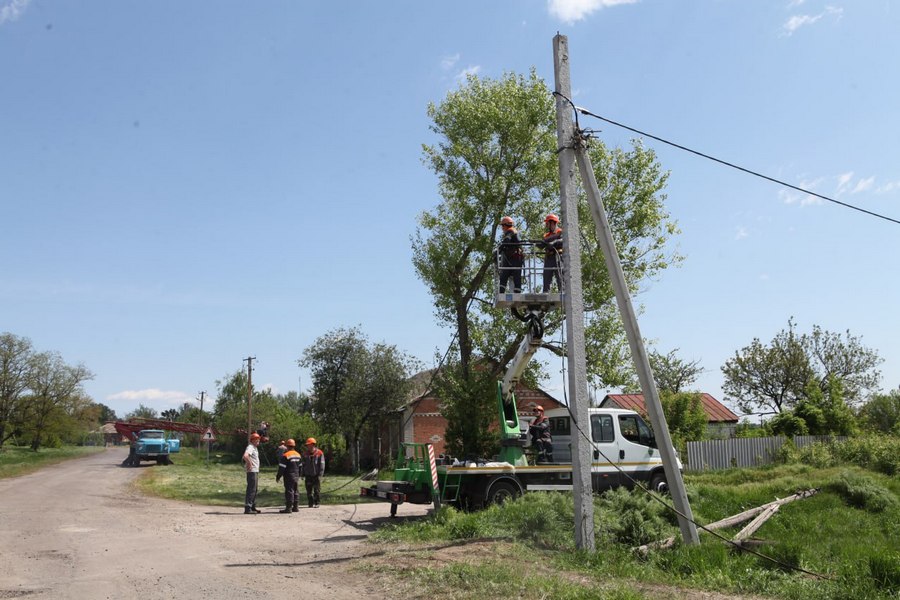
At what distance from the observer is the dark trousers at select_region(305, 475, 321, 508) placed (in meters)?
18.8

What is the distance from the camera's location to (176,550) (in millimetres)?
10820

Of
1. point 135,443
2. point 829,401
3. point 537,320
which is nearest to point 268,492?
point 537,320

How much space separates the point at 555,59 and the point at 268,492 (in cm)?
1805

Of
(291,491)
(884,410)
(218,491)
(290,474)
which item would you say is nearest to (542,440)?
(290,474)

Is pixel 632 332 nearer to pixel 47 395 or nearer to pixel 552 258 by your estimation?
pixel 552 258

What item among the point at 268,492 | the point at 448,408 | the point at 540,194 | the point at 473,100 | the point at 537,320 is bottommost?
the point at 268,492

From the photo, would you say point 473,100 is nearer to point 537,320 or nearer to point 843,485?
point 537,320

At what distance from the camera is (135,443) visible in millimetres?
40438

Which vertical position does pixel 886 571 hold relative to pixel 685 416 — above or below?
below

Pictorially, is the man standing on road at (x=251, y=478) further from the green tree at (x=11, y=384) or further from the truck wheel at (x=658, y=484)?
the green tree at (x=11, y=384)

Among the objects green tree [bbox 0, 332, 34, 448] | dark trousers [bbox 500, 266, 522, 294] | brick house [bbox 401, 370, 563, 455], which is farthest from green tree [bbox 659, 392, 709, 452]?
green tree [bbox 0, 332, 34, 448]

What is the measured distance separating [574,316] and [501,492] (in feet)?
17.6

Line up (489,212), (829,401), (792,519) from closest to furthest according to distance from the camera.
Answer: (792,519), (489,212), (829,401)

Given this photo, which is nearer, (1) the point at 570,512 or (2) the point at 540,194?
(1) the point at 570,512
